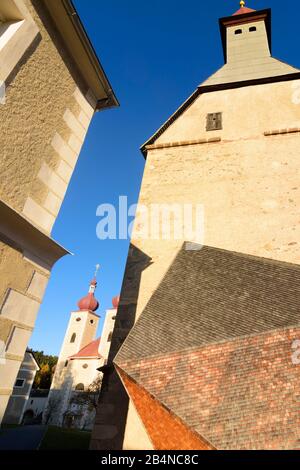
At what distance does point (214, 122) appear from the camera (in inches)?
433

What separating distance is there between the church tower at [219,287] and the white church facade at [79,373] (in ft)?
87.1

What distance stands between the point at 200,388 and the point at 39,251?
2799 mm

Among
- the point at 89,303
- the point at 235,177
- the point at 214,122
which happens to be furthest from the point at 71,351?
the point at 235,177

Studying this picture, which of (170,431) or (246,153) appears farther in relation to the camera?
(246,153)

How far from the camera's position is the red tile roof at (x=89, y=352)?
39719 mm

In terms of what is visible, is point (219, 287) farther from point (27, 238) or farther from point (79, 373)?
point (79, 373)

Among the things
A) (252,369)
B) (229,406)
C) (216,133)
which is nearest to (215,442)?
(229,406)

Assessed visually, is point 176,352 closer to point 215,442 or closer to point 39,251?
point 215,442

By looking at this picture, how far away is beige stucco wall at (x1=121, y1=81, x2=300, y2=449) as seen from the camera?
25.7 feet

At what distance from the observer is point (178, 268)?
614 centimetres

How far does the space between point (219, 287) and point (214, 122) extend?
797cm

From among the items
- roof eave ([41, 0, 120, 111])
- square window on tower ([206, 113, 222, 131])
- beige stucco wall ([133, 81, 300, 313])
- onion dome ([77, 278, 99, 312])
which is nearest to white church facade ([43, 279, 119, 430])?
onion dome ([77, 278, 99, 312])
